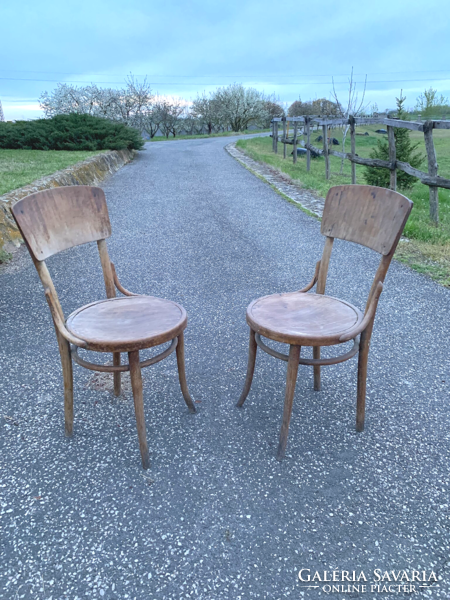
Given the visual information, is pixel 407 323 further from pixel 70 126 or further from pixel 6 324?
pixel 70 126

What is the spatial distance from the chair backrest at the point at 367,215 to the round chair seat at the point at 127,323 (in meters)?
0.99

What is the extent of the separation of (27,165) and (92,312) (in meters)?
7.72

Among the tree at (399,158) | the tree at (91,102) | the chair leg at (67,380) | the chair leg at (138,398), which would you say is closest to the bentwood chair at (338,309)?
the chair leg at (138,398)

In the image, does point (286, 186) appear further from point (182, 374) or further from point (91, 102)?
point (91, 102)

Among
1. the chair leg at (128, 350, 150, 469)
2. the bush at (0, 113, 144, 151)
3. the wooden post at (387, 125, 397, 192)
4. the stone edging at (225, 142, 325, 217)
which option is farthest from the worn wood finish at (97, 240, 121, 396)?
the bush at (0, 113, 144, 151)

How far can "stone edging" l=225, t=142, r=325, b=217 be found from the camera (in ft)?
23.1

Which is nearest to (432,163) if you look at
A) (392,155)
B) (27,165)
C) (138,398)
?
(392,155)

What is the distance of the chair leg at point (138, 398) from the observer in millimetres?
1895

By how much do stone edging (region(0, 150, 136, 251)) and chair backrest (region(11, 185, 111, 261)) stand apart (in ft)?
10.1

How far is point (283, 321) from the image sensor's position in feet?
6.60

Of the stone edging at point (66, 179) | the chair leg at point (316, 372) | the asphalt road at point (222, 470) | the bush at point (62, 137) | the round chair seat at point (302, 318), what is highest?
the bush at point (62, 137)

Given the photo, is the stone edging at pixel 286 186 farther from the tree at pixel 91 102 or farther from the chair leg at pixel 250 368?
the tree at pixel 91 102

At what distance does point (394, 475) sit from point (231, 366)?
1208mm

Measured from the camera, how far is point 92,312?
Result: 218 centimetres
